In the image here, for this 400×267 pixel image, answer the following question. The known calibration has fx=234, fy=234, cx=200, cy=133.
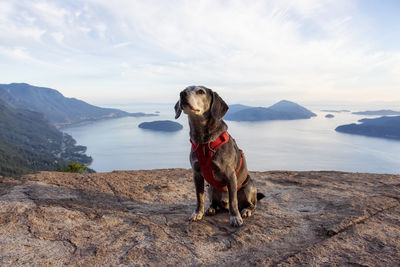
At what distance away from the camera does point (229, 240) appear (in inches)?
122

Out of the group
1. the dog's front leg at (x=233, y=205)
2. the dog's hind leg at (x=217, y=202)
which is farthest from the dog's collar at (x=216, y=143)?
the dog's hind leg at (x=217, y=202)

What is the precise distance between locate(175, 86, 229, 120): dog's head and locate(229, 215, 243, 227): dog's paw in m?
1.56

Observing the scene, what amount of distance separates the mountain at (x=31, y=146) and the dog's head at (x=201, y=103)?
3137 inches

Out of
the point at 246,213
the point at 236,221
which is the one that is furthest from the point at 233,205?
the point at 246,213

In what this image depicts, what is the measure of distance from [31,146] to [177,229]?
169450mm

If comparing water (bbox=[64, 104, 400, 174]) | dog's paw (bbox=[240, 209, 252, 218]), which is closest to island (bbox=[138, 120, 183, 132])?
water (bbox=[64, 104, 400, 174])

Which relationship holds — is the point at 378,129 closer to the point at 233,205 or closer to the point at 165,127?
the point at 165,127

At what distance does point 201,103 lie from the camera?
3402 millimetres

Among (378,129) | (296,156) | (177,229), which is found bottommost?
(296,156)

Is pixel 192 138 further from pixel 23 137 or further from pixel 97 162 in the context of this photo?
pixel 23 137

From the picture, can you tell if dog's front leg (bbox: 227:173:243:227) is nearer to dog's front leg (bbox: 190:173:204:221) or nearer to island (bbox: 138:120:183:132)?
dog's front leg (bbox: 190:173:204:221)

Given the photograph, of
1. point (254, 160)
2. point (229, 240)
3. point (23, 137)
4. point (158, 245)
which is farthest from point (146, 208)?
point (23, 137)

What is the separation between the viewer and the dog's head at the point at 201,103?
3270 millimetres

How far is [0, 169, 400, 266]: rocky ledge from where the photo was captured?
2.63 meters
